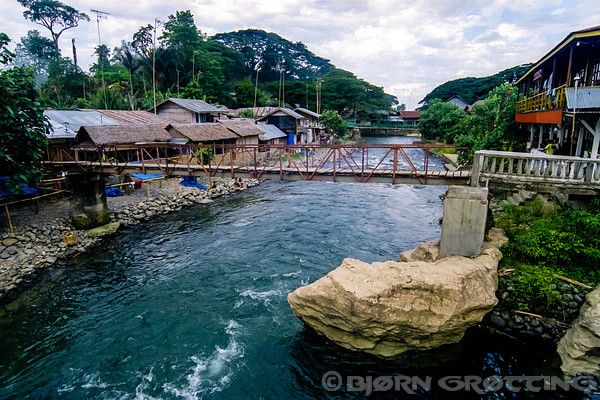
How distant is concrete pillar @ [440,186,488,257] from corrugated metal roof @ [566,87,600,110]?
655cm

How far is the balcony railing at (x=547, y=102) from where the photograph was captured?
18.8m

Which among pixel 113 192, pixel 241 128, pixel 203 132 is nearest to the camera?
pixel 113 192

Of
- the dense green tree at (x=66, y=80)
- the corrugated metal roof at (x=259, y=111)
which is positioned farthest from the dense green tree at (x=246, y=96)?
the dense green tree at (x=66, y=80)

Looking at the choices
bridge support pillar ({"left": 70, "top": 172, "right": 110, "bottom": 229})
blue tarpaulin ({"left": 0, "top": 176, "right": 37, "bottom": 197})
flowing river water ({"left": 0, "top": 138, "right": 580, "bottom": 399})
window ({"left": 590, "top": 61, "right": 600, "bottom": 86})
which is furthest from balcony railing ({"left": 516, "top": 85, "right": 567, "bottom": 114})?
blue tarpaulin ({"left": 0, "top": 176, "right": 37, "bottom": 197})

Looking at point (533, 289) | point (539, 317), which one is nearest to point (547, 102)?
point (533, 289)

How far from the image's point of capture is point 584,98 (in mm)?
16969

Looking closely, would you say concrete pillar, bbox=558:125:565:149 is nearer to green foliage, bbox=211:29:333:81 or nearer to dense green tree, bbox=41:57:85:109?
dense green tree, bbox=41:57:85:109

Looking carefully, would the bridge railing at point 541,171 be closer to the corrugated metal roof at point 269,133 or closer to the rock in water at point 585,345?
the rock in water at point 585,345

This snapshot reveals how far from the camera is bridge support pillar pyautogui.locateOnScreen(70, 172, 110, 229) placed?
951 inches

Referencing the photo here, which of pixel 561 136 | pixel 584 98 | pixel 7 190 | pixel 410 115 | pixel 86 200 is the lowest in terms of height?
pixel 86 200

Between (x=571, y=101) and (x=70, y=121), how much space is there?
33.4 metres

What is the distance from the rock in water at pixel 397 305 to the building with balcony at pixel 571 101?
31.9 feet

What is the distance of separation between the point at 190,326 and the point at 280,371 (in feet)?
14.4

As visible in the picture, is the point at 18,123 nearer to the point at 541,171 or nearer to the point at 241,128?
the point at 541,171
